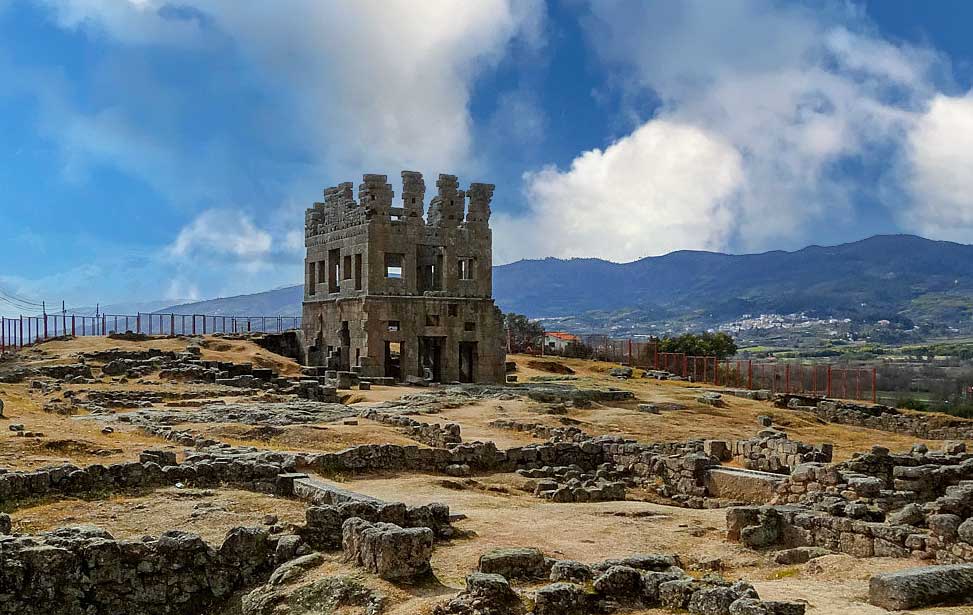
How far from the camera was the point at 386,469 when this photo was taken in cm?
2125

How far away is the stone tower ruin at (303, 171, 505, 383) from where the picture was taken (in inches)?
Result: 2041

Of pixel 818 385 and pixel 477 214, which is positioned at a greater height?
pixel 477 214

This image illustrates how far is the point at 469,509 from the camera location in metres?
17.5

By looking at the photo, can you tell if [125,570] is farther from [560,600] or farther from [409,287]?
[409,287]

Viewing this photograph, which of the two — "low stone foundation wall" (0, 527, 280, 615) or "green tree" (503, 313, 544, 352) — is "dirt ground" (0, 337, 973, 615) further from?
"green tree" (503, 313, 544, 352)

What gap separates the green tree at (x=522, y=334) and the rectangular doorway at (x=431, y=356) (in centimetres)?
2529

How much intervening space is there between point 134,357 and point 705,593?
44503 mm

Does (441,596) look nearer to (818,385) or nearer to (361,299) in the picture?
(361,299)

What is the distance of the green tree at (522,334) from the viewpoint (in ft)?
266

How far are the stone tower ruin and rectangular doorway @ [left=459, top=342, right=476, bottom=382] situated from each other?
6 cm

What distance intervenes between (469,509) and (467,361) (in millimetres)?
37700

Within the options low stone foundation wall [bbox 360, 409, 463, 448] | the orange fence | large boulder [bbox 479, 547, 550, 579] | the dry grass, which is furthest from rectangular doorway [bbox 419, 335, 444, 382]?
large boulder [bbox 479, 547, 550, 579]

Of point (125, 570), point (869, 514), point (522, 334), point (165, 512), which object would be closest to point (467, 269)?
point (165, 512)

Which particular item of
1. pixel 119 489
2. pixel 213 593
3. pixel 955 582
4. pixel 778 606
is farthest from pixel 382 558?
pixel 119 489
